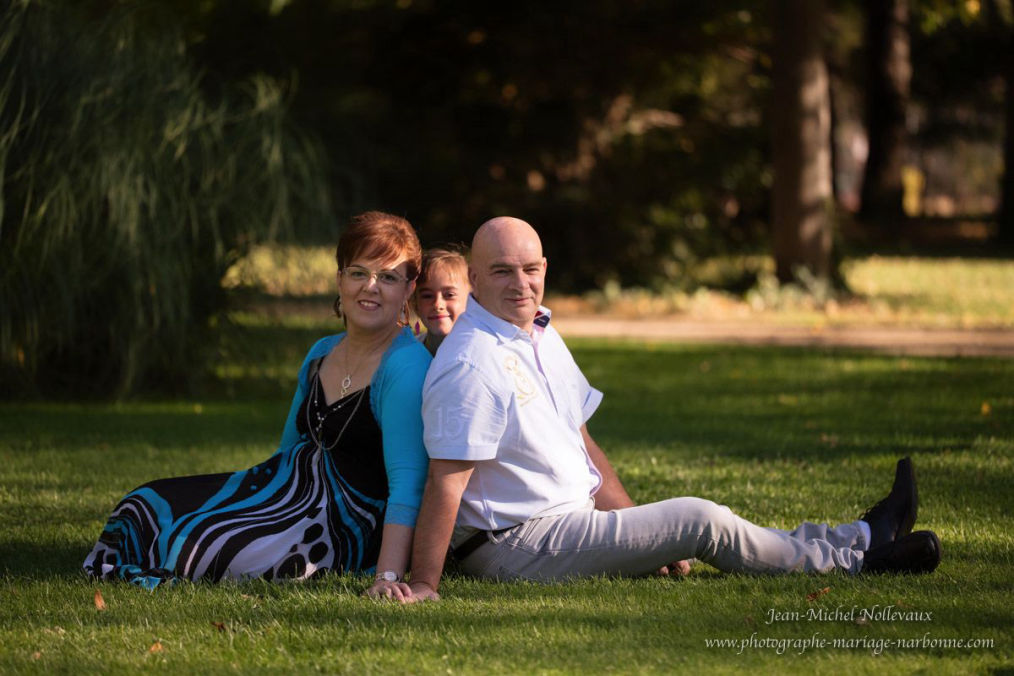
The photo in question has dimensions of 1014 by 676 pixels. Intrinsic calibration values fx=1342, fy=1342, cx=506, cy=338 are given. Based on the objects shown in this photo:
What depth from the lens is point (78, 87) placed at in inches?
364

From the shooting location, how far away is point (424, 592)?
178 inches

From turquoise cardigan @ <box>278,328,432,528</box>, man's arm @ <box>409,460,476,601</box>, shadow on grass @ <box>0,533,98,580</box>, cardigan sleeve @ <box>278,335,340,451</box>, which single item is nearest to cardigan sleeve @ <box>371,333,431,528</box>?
turquoise cardigan @ <box>278,328,432,528</box>

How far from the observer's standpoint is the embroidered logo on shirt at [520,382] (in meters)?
4.64

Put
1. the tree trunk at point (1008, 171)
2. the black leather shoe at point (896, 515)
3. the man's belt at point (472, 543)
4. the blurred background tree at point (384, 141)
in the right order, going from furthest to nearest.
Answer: the tree trunk at point (1008, 171) < the blurred background tree at point (384, 141) < the black leather shoe at point (896, 515) < the man's belt at point (472, 543)

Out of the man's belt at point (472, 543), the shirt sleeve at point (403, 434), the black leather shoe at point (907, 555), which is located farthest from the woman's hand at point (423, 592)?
the black leather shoe at point (907, 555)

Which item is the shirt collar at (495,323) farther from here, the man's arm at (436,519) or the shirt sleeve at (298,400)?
the shirt sleeve at (298,400)

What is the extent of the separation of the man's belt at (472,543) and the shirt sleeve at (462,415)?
37 centimetres

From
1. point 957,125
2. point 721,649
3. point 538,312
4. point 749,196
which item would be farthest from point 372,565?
point 957,125

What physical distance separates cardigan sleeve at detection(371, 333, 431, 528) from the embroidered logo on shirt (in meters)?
0.34

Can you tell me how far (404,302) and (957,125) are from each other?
117ft

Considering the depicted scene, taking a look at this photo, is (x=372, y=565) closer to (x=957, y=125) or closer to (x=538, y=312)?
(x=538, y=312)

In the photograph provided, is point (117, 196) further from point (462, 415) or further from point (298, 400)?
point (462, 415)

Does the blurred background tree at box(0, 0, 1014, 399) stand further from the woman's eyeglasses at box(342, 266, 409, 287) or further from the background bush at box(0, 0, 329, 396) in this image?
the woman's eyeglasses at box(342, 266, 409, 287)

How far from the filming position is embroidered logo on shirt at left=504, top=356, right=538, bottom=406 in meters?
4.64
